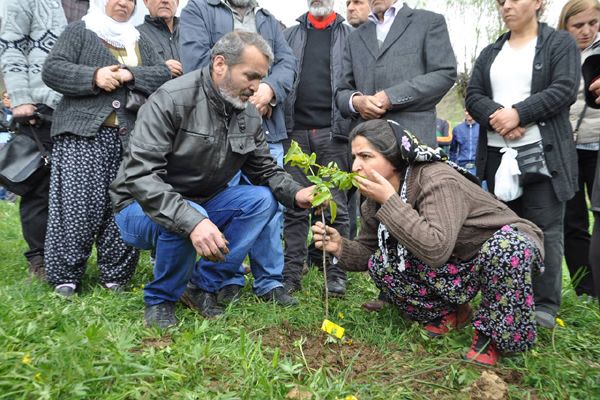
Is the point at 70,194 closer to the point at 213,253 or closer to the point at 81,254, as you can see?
the point at 81,254

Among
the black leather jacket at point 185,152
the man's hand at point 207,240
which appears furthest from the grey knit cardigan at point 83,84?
the man's hand at point 207,240

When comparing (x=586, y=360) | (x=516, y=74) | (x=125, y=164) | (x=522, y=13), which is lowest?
(x=586, y=360)

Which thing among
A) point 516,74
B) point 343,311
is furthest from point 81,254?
point 516,74

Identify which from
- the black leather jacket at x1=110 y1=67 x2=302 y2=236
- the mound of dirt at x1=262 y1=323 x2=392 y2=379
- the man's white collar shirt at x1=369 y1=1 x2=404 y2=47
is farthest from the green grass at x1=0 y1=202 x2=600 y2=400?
the man's white collar shirt at x1=369 y1=1 x2=404 y2=47

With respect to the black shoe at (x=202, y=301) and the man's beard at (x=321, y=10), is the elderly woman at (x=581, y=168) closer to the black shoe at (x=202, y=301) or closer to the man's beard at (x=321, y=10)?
the man's beard at (x=321, y=10)

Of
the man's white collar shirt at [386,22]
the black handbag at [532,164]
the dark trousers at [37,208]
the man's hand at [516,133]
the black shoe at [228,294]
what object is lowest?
the black shoe at [228,294]

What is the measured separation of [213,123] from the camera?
3.06 metres

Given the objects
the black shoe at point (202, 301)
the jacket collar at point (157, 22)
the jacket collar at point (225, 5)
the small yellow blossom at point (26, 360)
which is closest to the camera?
the small yellow blossom at point (26, 360)

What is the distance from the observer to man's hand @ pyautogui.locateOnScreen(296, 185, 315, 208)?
3.14 metres

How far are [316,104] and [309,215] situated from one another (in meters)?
0.90

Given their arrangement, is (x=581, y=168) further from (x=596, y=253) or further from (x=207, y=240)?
(x=207, y=240)

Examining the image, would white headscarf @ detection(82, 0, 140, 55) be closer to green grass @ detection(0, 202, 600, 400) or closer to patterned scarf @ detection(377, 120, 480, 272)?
green grass @ detection(0, 202, 600, 400)

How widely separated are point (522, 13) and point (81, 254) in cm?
313

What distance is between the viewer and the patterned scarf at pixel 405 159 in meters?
2.66
